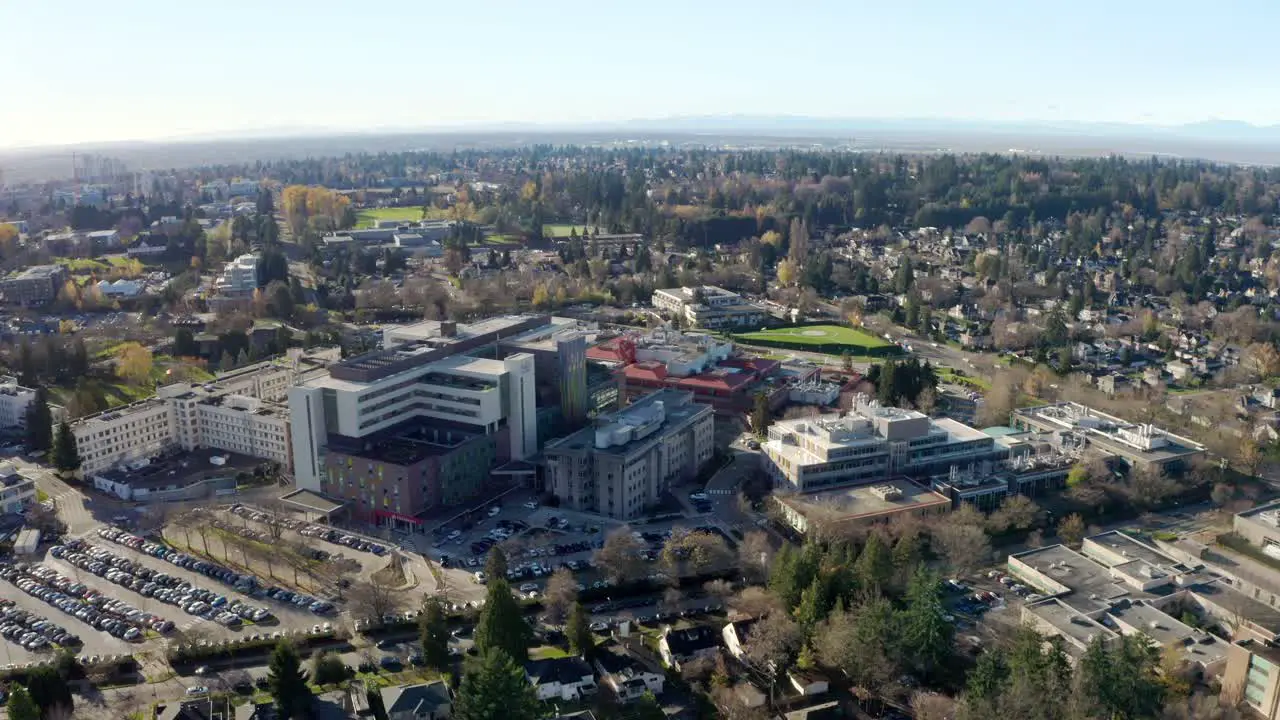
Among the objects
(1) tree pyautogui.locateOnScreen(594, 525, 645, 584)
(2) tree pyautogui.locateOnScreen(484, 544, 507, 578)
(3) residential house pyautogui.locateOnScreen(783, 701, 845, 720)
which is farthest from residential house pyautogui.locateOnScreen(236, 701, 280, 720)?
(3) residential house pyautogui.locateOnScreen(783, 701, 845, 720)

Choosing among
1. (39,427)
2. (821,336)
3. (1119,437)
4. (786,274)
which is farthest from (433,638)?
(786,274)

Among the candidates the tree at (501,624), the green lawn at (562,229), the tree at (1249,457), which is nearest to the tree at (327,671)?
the tree at (501,624)

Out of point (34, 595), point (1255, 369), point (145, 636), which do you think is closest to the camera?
point (145, 636)

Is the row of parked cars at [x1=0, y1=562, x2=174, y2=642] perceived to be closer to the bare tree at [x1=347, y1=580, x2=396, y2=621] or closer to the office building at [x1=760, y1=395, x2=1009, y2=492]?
the bare tree at [x1=347, y1=580, x2=396, y2=621]

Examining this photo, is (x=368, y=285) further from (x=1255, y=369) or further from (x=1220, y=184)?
(x=1220, y=184)

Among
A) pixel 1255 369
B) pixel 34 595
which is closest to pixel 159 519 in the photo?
pixel 34 595

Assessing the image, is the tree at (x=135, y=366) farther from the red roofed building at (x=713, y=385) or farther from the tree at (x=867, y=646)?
the tree at (x=867, y=646)
